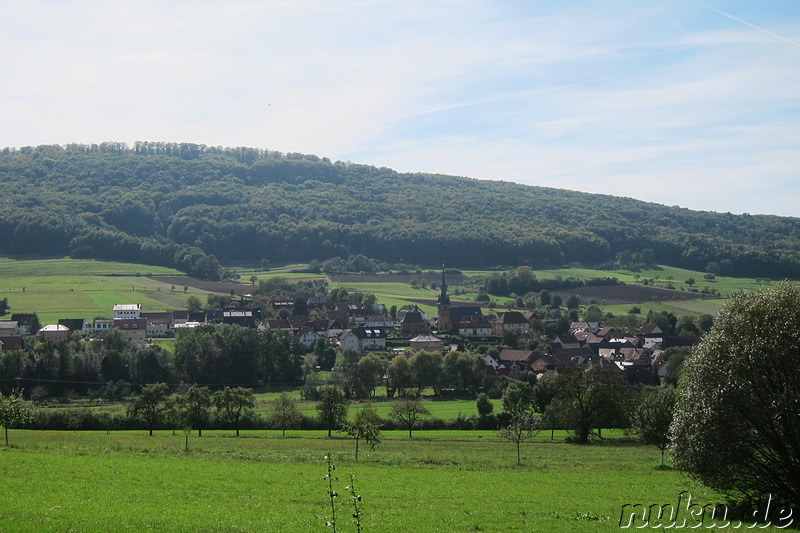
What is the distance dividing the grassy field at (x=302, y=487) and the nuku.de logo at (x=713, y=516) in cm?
58

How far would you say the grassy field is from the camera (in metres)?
17.0

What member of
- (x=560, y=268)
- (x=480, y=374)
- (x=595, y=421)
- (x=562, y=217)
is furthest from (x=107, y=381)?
(x=562, y=217)

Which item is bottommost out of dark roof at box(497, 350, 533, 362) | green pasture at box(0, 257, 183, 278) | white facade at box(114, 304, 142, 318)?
dark roof at box(497, 350, 533, 362)

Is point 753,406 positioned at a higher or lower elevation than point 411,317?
higher

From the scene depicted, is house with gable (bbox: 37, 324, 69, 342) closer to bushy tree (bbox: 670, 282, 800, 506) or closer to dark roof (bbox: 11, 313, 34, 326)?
dark roof (bbox: 11, 313, 34, 326)

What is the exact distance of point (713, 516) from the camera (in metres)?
19.3

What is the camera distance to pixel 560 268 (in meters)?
149

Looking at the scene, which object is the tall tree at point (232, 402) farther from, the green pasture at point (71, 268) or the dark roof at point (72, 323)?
the green pasture at point (71, 268)

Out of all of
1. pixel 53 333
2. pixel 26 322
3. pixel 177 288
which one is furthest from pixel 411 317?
pixel 26 322

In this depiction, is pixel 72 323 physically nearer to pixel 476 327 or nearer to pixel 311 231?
pixel 476 327

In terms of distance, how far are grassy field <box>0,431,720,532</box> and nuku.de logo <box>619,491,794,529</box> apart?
585 millimetres

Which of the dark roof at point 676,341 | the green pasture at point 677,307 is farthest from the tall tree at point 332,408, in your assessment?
the green pasture at point 677,307

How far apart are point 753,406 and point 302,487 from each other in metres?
12.8

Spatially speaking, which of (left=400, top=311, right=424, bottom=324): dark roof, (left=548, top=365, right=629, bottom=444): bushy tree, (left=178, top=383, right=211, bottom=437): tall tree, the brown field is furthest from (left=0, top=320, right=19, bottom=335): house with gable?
(left=548, top=365, right=629, bottom=444): bushy tree
